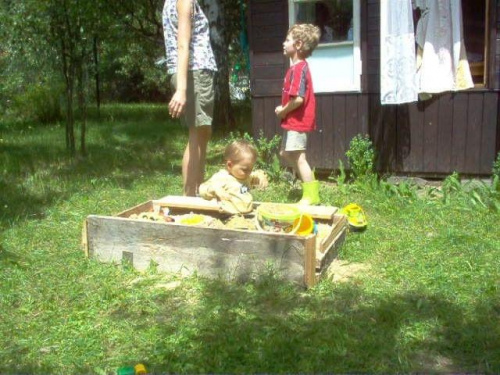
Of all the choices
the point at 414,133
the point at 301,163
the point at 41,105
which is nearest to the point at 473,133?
the point at 414,133

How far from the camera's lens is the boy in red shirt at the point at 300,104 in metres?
5.18

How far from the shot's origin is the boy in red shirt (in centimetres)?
518

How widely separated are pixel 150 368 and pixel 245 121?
11.2 m

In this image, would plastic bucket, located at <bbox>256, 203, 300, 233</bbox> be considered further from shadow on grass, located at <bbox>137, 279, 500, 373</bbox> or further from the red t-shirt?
the red t-shirt

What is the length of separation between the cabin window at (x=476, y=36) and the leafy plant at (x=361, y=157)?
1208mm

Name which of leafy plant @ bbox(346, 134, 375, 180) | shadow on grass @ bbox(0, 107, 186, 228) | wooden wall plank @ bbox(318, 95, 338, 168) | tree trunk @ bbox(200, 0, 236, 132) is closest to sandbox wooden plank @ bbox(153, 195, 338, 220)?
shadow on grass @ bbox(0, 107, 186, 228)

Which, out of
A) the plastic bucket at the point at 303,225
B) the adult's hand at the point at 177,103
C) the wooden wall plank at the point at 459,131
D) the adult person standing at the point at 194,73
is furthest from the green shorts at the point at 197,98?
the wooden wall plank at the point at 459,131

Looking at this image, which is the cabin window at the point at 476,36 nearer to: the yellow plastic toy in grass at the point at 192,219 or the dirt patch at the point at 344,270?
the dirt patch at the point at 344,270

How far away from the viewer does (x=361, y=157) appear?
6.36 m

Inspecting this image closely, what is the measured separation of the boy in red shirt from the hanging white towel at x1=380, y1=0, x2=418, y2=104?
0.92m

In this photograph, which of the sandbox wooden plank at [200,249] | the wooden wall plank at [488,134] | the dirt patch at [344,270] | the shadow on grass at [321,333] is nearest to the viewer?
the shadow on grass at [321,333]

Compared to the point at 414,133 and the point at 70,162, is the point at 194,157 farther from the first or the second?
the point at 70,162

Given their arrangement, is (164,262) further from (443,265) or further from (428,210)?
(428,210)

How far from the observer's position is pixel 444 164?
20.7ft
